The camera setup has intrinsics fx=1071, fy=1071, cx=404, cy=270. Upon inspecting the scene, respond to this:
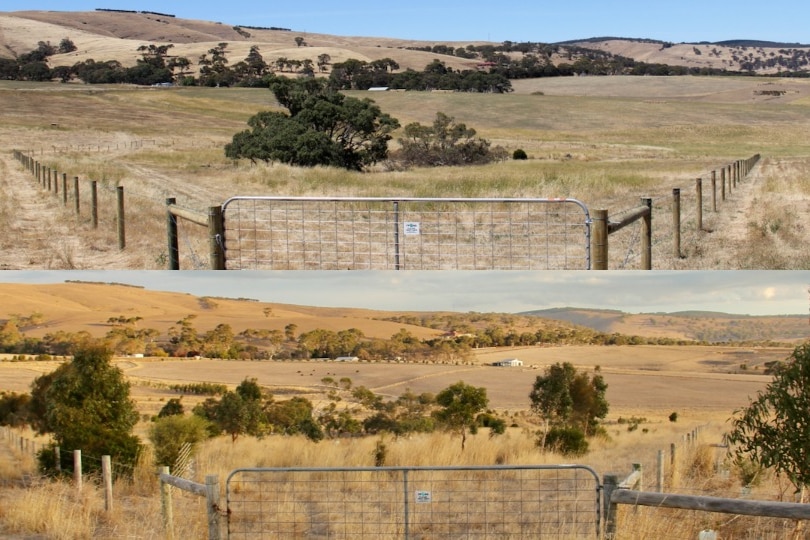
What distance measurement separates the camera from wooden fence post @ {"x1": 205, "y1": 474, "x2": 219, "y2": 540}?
8391 millimetres

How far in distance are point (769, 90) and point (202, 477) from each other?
97485 mm

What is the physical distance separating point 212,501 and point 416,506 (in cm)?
274

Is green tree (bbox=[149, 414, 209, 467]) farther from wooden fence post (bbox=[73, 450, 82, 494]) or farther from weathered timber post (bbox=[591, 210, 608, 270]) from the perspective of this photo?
weathered timber post (bbox=[591, 210, 608, 270])

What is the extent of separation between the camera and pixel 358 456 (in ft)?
40.8

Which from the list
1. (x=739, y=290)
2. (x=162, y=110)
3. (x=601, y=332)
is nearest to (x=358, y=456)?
(x=601, y=332)

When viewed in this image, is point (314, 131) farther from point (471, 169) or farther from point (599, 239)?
point (599, 239)

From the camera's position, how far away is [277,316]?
12484 mm

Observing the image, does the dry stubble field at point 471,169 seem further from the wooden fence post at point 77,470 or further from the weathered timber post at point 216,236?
the wooden fence post at point 77,470

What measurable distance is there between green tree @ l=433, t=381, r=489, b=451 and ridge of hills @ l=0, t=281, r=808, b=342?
729 mm

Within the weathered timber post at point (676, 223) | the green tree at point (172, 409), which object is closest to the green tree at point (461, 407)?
the green tree at point (172, 409)

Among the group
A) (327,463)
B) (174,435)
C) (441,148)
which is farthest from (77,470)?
(441,148)

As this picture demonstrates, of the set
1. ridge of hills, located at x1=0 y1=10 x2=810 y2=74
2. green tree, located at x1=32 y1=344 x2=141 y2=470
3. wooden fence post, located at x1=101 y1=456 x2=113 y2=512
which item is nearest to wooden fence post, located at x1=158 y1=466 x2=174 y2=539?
wooden fence post, located at x1=101 y1=456 x2=113 y2=512

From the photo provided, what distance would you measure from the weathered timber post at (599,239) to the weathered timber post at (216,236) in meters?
4.33

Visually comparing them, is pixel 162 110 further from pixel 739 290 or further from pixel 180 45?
pixel 739 290
